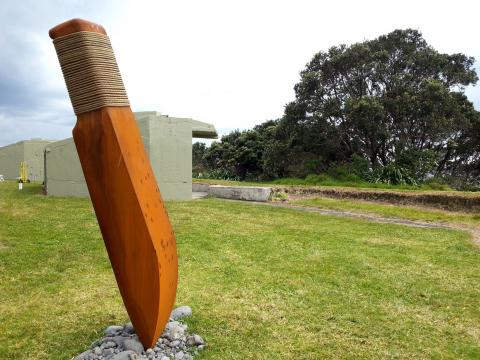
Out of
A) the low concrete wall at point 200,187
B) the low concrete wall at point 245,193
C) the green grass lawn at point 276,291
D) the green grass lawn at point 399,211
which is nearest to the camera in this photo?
the green grass lawn at point 276,291

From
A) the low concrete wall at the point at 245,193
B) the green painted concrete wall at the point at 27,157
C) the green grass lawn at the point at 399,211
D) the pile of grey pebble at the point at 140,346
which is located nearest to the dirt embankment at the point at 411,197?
the green grass lawn at the point at 399,211

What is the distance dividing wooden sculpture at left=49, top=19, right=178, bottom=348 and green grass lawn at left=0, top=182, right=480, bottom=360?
85 centimetres

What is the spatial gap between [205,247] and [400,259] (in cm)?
315

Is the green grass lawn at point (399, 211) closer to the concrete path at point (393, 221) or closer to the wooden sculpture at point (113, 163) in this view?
the concrete path at point (393, 221)

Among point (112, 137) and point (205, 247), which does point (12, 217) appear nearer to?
point (205, 247)

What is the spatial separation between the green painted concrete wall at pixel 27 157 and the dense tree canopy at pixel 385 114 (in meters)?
15.2

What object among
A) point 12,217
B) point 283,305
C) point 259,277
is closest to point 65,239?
point 12,217

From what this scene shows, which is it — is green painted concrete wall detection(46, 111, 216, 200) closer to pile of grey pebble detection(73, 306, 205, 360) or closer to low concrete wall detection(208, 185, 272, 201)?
low concrete wall detection(208, 185, 272, 201)

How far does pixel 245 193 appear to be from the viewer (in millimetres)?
14656

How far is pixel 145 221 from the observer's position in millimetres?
3006

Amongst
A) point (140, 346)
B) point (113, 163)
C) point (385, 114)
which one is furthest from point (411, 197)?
point (113, 163)

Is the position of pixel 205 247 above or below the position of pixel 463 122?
below

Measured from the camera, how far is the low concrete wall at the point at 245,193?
1445 centimetres

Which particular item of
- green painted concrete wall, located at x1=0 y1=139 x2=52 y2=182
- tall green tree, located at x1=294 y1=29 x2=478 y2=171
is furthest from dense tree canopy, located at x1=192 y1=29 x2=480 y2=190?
green painted concrete wall, located at x1=0 y1=139 x2=52 y2=182
